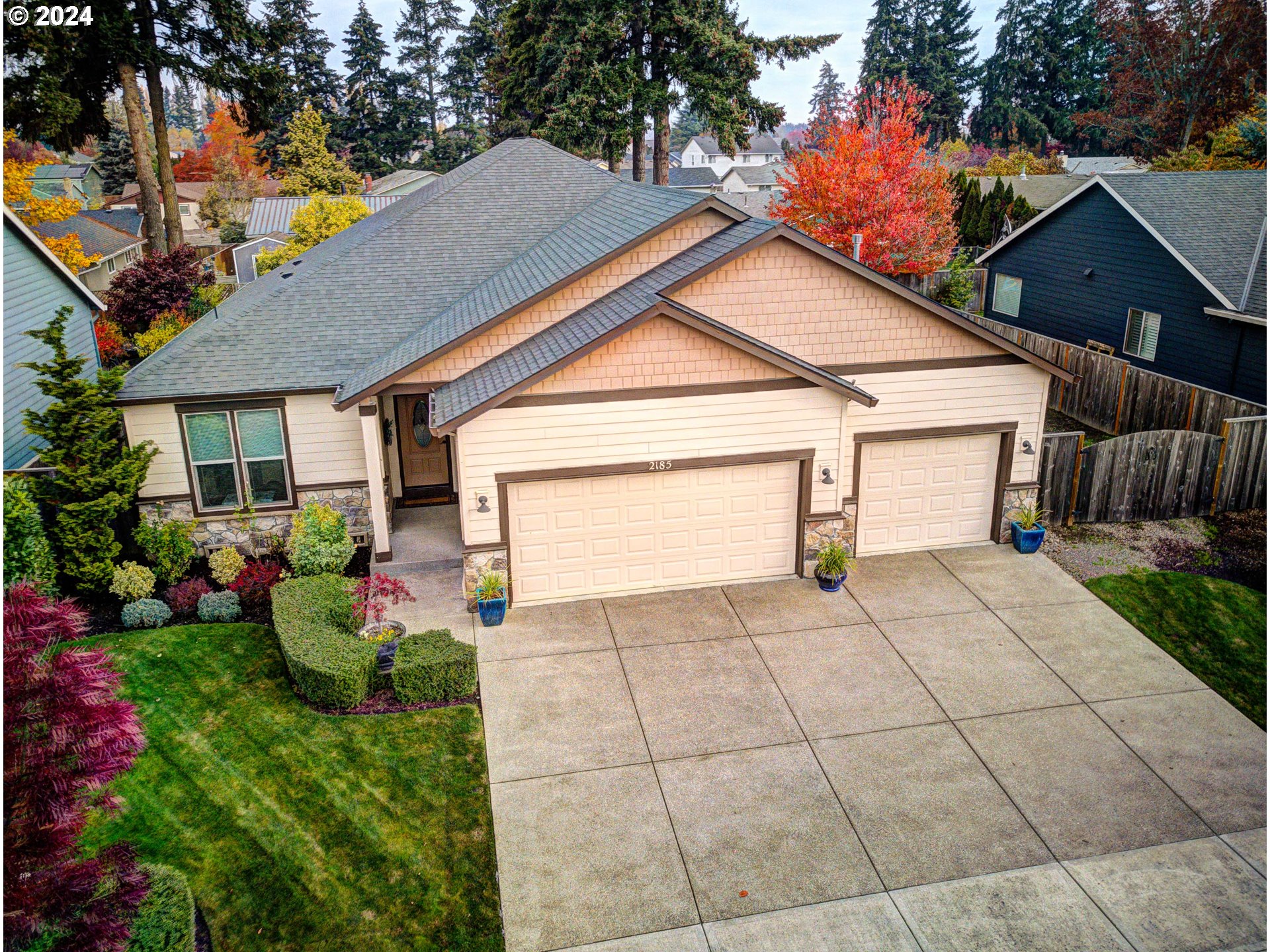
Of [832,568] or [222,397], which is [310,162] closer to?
[222,397]

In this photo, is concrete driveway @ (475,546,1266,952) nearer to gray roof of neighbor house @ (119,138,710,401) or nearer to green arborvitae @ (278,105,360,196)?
gray roof of neighbor house @ (119,138,710,401)

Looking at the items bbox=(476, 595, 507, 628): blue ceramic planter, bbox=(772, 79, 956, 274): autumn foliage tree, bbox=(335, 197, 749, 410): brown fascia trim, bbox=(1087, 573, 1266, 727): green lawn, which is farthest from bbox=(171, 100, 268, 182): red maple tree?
bbox=(1087, 573, 1266, 727): green lawn

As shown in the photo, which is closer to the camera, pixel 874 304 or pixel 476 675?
pixel 476 675

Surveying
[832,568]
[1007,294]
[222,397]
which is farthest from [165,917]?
[1007,294]

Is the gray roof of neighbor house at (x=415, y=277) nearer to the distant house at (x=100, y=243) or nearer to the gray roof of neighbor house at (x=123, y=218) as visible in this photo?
the distant house at (x=100, y=243)

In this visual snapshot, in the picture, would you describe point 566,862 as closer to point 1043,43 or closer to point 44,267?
point 44,267

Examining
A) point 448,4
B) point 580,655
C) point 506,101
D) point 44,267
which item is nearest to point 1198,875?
point 580,655

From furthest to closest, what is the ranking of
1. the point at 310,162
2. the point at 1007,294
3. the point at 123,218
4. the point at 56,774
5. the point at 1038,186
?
the point at 123,218
the point at 310,162
the point at 1038,186
the point at 1007,294
the point at 56,774
